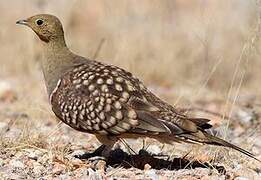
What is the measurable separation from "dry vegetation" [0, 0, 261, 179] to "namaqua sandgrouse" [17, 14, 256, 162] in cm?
32

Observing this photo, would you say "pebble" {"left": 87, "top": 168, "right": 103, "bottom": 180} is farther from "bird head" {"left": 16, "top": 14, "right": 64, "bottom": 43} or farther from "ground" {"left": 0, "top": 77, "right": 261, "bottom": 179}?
"bird head" {"left": 16, "top": 14, "right": 64, "bottom": 43}

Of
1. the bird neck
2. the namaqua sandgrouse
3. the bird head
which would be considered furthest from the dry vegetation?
the bird head

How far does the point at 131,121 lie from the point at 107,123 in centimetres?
18

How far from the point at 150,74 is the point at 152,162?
Result: 14.8ft

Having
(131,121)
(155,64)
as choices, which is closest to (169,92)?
(155,64)

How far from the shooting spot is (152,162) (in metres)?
5.66

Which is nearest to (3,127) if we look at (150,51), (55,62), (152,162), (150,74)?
(55,62)

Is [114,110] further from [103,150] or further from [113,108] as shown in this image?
[103,150]

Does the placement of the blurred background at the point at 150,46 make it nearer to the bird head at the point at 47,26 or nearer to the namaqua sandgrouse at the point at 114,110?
the bird head at the point at 47,26

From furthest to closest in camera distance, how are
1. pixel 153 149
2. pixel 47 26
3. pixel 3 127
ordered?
pixel 3 127, pixel 153 149, pixel 47 26

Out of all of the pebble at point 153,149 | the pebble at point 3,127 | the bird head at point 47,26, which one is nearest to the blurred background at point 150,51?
the pebble at point 3,127

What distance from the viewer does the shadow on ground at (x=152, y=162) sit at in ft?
18.1

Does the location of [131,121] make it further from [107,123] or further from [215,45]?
[215,45]

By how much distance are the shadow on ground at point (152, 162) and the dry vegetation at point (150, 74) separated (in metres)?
0.10
